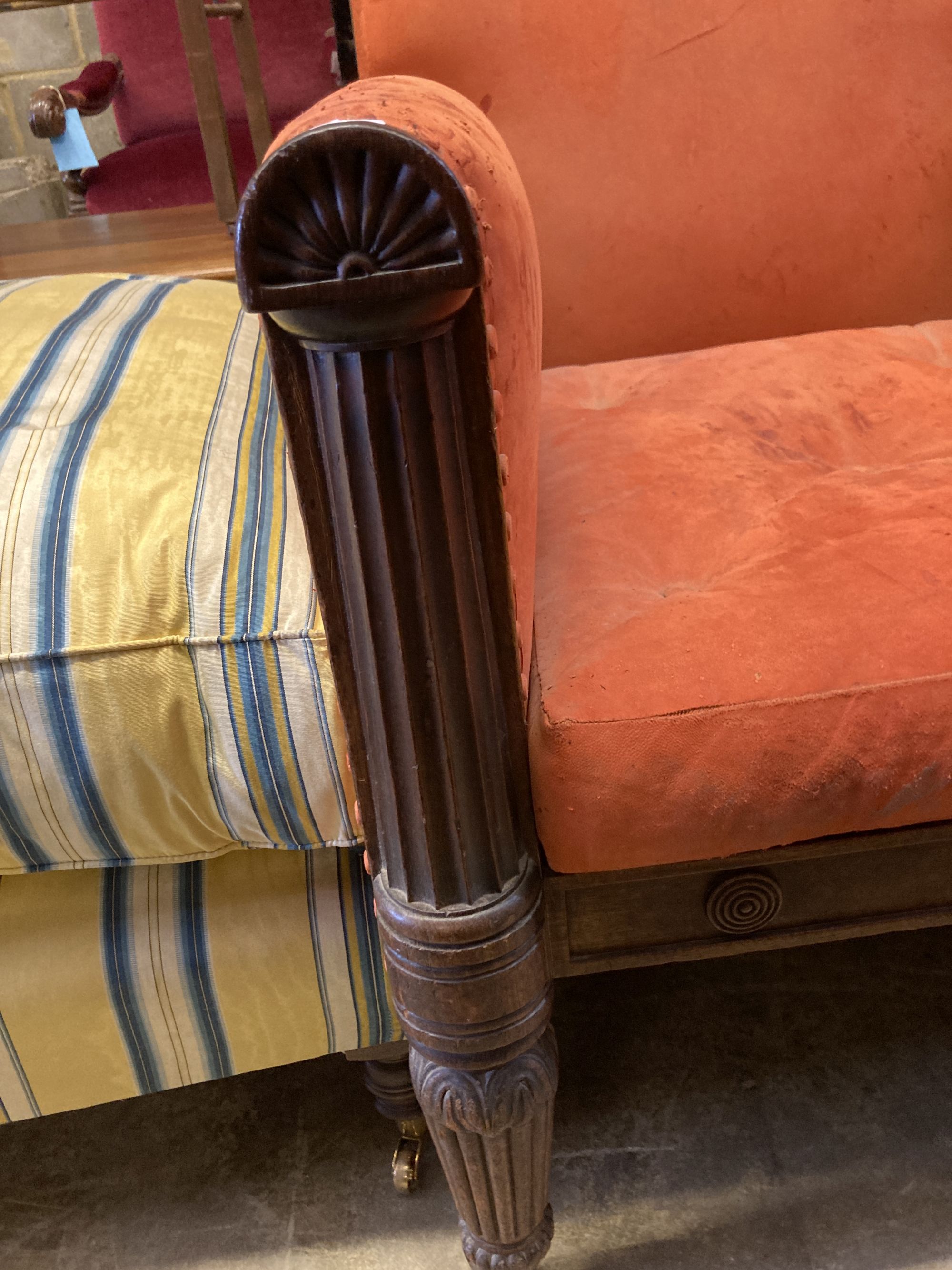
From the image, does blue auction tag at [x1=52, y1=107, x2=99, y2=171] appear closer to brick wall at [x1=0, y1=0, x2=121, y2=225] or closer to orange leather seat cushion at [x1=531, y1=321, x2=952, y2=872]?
brick wall at [x1=0, y1=0, x2=121, y2=225]

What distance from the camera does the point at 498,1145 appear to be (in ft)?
2.01

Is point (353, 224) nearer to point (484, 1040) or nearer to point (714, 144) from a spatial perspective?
point (484, 1040)

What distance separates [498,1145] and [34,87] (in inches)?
148

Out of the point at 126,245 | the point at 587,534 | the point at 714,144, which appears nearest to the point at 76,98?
the point at 126,245

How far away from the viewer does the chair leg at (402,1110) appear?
0.81 meters

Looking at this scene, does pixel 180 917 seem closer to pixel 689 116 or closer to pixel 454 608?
pixel 454 608

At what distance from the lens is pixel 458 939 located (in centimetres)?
54

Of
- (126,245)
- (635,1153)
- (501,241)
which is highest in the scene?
(501,241)

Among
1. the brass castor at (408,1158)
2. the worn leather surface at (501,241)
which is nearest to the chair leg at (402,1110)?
the brass castor at (408,1158)

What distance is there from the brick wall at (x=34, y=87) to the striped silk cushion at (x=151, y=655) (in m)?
3.08

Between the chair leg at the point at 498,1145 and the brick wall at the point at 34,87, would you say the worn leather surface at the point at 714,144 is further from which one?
the brick wall at the point at 34,87

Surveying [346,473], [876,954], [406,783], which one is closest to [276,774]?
[406,783]

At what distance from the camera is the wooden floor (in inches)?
62.4

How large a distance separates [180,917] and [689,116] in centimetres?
84
